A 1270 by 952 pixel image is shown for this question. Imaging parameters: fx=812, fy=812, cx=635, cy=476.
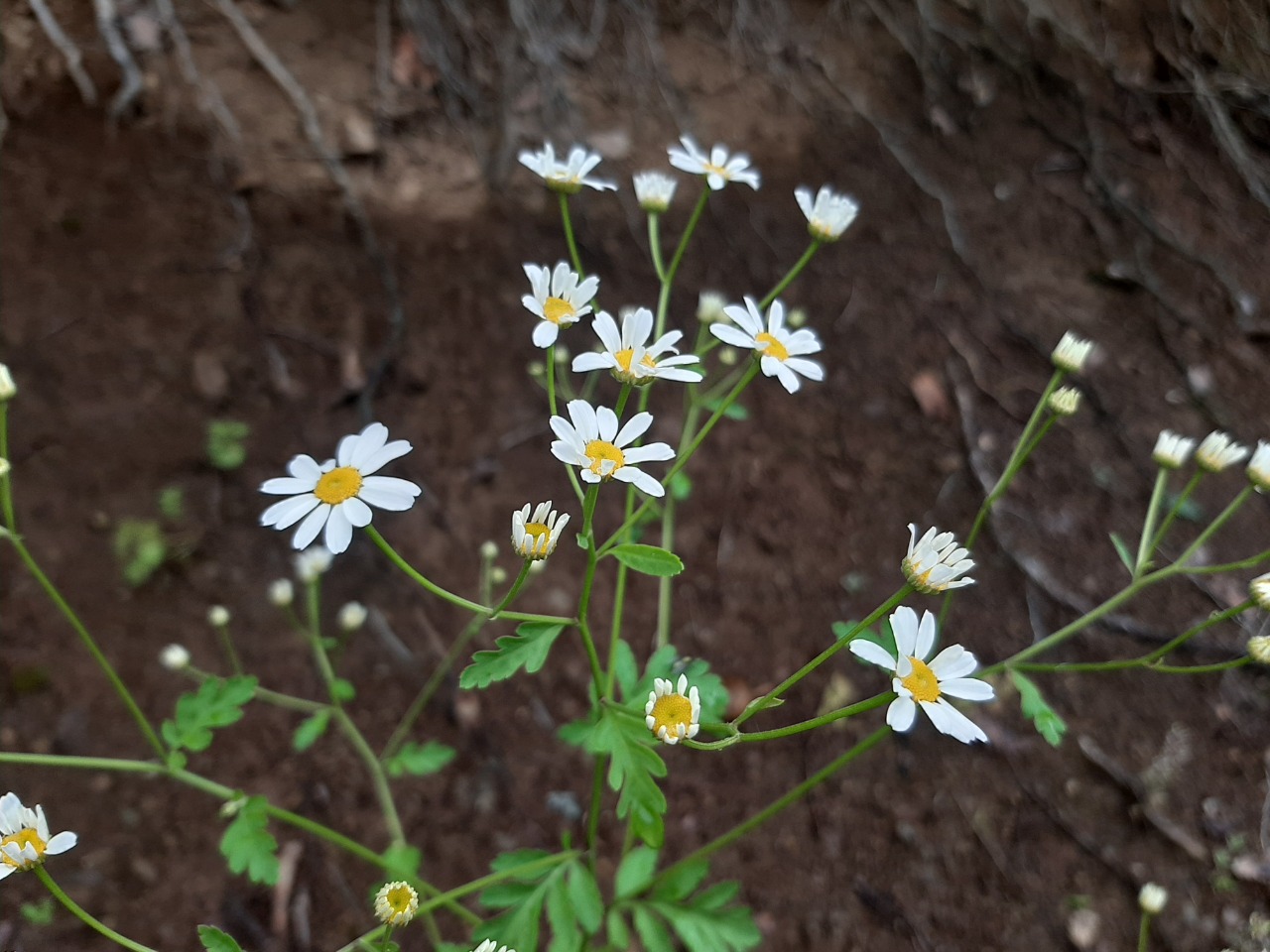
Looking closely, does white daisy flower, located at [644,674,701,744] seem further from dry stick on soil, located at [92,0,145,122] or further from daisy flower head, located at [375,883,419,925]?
dry stick on soil, located at [92,0,145,122]

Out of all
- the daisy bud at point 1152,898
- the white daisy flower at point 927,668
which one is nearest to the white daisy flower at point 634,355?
the white daisy flower at point 927,668

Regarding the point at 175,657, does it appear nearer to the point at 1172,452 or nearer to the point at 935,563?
the point at 935,563

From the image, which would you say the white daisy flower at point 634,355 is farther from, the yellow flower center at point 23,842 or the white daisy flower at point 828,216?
the yellow flower center at point 23,842

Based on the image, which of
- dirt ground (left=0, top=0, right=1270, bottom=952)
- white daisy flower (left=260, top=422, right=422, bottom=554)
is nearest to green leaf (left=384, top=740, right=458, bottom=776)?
dirt ground (left=0, top=0, right=1270, bottom=952)

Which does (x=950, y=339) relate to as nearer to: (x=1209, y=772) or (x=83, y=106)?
(x=1209, y=772)

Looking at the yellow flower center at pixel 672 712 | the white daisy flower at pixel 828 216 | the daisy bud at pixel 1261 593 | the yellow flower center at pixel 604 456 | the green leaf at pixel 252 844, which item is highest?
the white daisy flower at pixel 828 216

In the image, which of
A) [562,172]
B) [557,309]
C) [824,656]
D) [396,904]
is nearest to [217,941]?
[396,904]

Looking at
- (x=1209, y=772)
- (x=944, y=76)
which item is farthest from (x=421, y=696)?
(x=944, y=76)
